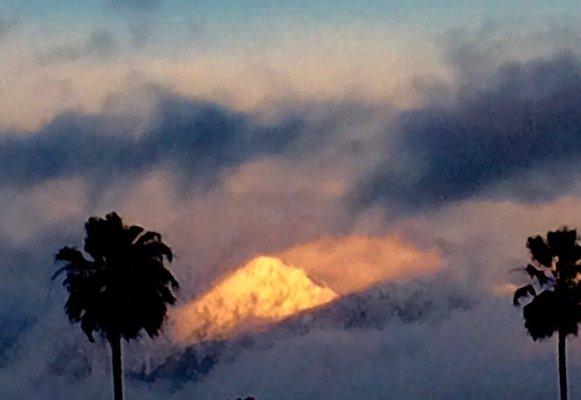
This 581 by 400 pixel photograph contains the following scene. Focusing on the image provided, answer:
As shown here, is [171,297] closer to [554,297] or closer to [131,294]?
[131,294]

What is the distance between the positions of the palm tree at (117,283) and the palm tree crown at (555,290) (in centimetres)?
2285

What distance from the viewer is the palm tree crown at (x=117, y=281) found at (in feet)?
265

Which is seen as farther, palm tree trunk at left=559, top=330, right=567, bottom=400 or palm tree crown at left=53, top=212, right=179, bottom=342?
palm tree trunk at left=559, top=330, right=567, bottom=400

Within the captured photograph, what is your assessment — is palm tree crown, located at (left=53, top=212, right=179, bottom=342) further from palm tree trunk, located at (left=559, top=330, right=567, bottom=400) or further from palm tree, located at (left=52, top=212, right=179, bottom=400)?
palm tree trunk, located at (left=559, top=330, right=567, bottom=400)

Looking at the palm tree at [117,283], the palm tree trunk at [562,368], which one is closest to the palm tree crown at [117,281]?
the palm tree at [117,283]

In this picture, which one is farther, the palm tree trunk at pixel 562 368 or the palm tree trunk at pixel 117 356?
the palm tree trunk at pixel 562 368

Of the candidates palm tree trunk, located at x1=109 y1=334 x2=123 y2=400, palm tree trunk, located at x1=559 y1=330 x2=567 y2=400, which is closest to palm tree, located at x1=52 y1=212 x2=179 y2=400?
palm tree trunk, located at x1=109 y1=334 x2=123 y2=400

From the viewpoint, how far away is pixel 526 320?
91.9 meters

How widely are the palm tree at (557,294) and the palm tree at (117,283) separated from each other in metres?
22.9

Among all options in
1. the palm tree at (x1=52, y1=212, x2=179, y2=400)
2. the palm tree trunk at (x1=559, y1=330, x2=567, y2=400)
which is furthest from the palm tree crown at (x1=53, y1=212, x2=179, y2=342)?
the palm tree trunk at (x1=559, y1=330, x2=567, y2=400)

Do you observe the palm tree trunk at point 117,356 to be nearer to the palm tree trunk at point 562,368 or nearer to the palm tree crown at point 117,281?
the palm tree crown at point 117,281

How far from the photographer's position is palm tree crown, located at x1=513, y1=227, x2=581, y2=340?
91.1 metres

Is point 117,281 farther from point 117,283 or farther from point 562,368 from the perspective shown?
point 562,368

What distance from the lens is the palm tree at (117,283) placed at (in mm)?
80875
